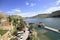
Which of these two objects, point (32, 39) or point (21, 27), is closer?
point (32, 39)

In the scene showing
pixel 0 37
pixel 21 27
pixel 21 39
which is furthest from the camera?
pixel 21 27

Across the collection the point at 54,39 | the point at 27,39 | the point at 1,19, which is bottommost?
the point at 54,39

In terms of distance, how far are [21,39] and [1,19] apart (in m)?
5.41

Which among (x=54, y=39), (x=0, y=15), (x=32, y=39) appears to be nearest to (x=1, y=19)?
(x=0, y=15)

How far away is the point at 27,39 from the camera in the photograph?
15781 mm

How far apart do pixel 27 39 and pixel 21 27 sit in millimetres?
7430

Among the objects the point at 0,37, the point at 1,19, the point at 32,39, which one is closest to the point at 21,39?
the point at 32,39

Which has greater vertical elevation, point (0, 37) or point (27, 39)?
point (0, 37)

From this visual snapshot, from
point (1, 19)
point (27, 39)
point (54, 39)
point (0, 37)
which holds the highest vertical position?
point (1, 19)

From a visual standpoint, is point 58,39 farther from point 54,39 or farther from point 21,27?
point 21,27

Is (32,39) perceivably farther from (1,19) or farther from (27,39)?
(1,19)

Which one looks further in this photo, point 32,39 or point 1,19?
point 1,19

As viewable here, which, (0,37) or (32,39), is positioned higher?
(0,37)

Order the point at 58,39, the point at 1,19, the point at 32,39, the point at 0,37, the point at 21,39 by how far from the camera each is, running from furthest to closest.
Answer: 1. the point at 58,39
2. the point at 1,19
3. the point at 21,39
4. the point at 32,39
5. the point at 0,37
